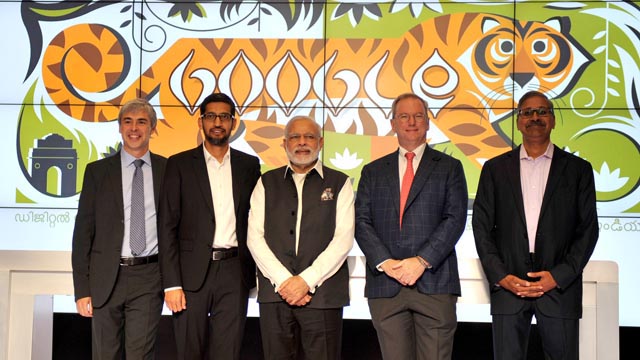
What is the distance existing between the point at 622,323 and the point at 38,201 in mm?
5631

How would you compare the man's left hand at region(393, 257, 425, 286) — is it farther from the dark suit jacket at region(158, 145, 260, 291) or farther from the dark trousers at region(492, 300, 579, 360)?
the dark suit jacket at region(158, 145, 260, 291)

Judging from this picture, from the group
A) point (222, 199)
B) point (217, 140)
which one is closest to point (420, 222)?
point (222, 199)

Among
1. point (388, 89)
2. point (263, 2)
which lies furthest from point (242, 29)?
point (388, 89)

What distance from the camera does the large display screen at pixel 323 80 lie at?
601 centimetres

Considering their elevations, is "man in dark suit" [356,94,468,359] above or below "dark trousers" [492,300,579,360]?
above

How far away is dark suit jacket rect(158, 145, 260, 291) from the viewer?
3229mm

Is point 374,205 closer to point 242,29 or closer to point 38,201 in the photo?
point 242,29

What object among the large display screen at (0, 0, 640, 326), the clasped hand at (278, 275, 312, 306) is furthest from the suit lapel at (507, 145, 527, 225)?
the large display screen at (0, 0, 640, 326)

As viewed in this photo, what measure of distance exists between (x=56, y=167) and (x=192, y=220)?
352 centimetres

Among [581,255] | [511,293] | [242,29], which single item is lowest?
[511,293]

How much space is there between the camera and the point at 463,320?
587 cm

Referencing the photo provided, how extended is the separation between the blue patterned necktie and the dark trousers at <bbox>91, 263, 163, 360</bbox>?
0.11m

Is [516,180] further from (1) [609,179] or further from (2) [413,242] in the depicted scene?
(1) [609,179]

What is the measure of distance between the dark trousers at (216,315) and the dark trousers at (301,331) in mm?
156
